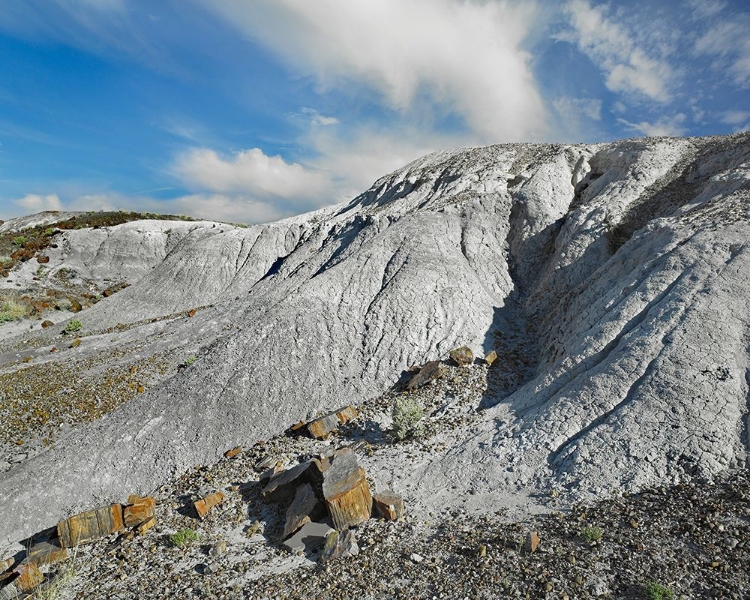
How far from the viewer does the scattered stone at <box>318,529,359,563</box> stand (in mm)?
8078

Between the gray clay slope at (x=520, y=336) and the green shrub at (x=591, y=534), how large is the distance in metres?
1.32

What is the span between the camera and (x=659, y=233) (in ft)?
48.5

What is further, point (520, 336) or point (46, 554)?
A: point (520, 336)

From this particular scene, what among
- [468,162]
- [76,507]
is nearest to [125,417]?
[76,507]

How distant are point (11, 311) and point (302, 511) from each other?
101 ft

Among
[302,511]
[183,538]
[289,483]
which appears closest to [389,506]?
[302,511]

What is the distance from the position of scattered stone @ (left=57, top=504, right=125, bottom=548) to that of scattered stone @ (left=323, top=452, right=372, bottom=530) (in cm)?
536

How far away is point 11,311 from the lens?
2911 cm

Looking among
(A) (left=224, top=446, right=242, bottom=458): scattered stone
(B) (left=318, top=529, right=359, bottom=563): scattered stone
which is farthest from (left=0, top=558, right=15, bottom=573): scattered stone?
(B) (left=318, top=529, right=359, bottom=563): scattered stone

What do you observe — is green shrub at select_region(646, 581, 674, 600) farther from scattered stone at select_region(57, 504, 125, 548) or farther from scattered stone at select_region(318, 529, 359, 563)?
scattered stone at select_region(57, 504, 125, 548)

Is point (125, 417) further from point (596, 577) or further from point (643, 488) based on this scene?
point (643, 488)

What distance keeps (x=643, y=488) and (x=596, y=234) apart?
12616mm

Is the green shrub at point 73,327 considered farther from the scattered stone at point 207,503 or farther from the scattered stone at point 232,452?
the scattered stone at point 207,503

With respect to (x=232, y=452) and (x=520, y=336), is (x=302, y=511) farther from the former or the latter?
(x=520, y=336)
